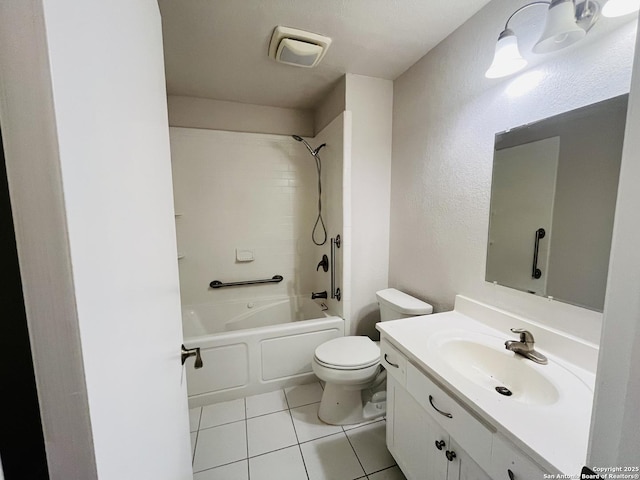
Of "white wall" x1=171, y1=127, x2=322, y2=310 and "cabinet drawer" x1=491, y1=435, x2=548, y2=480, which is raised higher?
"white wall" x1=171, y1=127, x2=322, y2=310

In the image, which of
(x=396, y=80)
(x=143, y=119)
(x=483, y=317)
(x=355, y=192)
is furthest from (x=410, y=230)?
(x=143, y=119)

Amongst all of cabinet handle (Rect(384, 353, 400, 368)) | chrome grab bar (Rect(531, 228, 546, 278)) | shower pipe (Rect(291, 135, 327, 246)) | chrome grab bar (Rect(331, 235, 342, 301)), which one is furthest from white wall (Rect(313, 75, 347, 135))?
cabinet handle (Rect(384, 353, 400, 368))

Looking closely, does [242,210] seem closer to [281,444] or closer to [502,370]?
[281,444]

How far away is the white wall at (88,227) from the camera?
0.85 feet

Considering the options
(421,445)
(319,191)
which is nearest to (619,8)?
(421,445)

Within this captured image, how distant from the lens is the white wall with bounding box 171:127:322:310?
243 cm

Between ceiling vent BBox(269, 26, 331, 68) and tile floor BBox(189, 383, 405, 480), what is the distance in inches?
93.1

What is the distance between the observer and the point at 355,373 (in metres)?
1.53

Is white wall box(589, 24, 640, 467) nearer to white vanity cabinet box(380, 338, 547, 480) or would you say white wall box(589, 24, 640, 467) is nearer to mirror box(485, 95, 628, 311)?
white vanity cabinet box(380, 338, 547, 480)

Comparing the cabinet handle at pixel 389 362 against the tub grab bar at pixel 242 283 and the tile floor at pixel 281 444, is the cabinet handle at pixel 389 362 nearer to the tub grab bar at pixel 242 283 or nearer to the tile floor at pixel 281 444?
the tile floor at pixel 281 444

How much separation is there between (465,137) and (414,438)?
1517 mm

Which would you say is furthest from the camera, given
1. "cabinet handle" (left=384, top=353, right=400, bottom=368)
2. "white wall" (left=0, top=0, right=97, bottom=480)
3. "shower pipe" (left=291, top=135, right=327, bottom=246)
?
"shower pipe" (left=291, top=135, right=327, bottom=246)

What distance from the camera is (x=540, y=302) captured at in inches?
42.9

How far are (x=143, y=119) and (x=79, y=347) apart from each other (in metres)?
0.50
